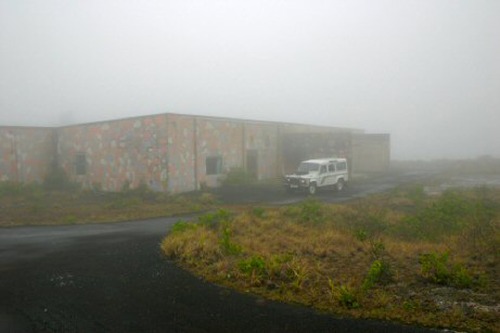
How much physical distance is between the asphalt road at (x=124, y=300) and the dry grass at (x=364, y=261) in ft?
1.57

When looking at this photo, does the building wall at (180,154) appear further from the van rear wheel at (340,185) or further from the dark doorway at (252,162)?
the van rear wheel at (340,185)

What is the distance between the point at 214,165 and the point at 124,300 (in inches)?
763

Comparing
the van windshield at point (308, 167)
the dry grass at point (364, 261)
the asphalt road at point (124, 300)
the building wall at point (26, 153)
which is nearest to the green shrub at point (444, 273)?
the dry grass at point (364, 261)

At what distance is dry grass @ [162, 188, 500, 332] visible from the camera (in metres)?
5.83

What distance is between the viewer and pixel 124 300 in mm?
6410

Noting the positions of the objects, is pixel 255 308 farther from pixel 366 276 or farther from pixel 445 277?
pixel 445 277

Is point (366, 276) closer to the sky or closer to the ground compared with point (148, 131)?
closer to the ground

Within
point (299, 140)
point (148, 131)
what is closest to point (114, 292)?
point (148, 131)

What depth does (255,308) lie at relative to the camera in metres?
6.00

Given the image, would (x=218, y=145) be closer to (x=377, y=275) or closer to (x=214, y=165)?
(x=214, y=165)

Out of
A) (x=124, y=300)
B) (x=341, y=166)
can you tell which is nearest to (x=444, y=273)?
(x=124, y=300)

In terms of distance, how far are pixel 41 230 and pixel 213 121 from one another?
46.7 feet

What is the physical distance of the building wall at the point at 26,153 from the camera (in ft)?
82.6

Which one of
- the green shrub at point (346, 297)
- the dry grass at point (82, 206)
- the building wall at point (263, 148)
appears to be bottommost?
the dry grass at point (82, 206)
